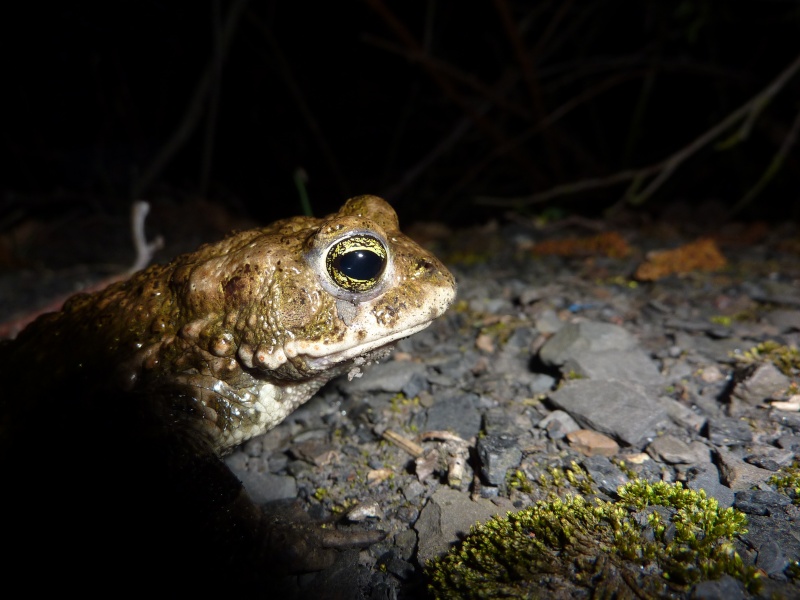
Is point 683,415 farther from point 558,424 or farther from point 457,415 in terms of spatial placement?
point 457,415

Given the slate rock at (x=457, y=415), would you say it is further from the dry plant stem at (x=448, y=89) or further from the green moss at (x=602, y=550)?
the dry plant stem at (x=448, y=89)

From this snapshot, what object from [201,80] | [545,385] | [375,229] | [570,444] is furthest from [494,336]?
[201,80]

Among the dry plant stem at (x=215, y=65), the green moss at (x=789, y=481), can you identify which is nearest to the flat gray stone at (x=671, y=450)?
the green moss at (x=789, y=481)

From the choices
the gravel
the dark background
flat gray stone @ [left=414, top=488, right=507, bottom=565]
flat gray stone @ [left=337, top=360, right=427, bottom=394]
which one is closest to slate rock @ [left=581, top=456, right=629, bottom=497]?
the gravel

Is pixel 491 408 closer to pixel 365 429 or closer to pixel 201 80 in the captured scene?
pixel 365 429

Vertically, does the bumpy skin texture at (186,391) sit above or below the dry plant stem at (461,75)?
below

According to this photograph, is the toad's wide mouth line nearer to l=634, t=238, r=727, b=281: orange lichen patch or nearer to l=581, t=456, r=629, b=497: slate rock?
l=581, t=456, r=629, b=497: slate rock
